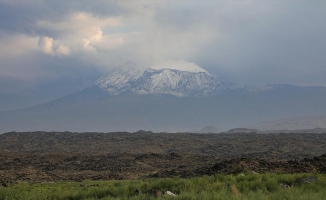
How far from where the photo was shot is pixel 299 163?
96.5 ft

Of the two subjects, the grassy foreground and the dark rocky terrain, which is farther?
the dark rocky terrain

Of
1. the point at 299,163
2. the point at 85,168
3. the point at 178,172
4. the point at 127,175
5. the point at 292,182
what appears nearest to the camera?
the point at 292,182

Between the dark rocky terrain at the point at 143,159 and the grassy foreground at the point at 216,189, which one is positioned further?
the dark rocky terrain at the point at 143,159

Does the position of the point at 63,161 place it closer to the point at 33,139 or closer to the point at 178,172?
the point at 178,172

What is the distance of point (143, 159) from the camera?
51.2m

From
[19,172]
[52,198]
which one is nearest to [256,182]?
[52,198]

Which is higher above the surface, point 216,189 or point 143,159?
point 216,189

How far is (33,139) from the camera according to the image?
98562 mm

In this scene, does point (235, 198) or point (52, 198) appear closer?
point (235, 198)

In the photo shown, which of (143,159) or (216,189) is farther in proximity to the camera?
(143,159)

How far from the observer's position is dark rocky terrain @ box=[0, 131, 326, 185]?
31016 millimetres

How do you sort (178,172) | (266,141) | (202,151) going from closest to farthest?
1. (178,172)
2. (202,151)
3. (266,141)

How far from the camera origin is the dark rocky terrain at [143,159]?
3102cm

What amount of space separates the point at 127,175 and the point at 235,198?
82.7ft
